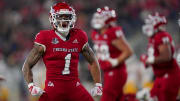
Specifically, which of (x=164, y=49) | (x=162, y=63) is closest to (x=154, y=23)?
(x=164, y=49)

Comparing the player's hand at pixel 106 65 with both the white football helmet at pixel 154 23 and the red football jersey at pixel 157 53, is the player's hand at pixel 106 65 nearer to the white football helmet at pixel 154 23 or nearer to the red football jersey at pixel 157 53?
the red football jersey at pixel 157 53

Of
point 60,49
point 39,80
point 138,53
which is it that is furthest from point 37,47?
point 138,53

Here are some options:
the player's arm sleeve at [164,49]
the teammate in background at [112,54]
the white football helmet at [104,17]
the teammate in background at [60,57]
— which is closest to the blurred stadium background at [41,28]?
the teammate in background at [112,54]

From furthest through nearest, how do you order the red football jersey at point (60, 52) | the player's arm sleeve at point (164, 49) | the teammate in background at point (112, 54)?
the teammate in background at point (112, 54) → the player's arm sleeve at point (164, 49) → the red football jersey at point (60, 52)

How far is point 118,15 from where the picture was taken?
1598 cm

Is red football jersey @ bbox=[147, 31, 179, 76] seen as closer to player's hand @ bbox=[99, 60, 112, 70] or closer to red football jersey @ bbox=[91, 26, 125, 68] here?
red football jersey @ bbox=[91, 26, 125, 68]

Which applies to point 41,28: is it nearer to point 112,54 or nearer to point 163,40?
point 112,54

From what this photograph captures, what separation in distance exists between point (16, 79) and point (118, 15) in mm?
3248

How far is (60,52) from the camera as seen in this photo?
718cm

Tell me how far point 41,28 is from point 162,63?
739 centimetres

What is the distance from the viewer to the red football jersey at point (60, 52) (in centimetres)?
714

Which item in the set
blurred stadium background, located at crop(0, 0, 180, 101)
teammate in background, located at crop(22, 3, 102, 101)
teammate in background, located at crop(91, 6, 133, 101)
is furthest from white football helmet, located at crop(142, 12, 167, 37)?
blurred stadium background, located at crop(0, 0, 180, 101)

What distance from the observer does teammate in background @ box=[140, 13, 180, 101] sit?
9086 millimetres

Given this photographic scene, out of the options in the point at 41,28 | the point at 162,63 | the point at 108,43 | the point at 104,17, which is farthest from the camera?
the point at 41,28
